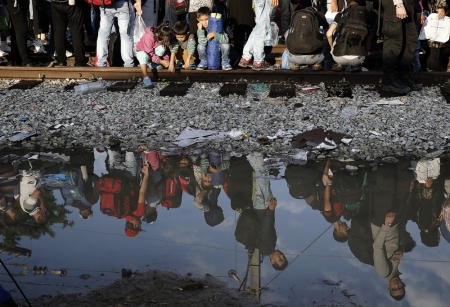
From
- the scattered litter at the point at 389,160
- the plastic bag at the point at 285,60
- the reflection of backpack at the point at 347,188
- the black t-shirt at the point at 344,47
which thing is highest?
the black t-shirt at the point at 344,47

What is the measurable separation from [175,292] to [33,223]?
1.87 meters

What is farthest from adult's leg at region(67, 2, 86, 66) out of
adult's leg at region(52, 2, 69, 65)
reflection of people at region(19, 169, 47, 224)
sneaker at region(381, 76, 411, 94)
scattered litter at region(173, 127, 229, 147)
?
sneaker at region(381, 76, 411, 94)

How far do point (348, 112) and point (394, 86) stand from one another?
116cm

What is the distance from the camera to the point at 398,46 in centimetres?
974

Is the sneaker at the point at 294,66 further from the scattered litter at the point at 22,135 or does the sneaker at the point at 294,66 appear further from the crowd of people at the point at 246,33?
the scattered litter at the point at 22,135

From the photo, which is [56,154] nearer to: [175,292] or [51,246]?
[51,246]

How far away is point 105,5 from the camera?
11.2m

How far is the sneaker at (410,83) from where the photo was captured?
32.5ft

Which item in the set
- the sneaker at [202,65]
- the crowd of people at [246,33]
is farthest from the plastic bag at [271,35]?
the sneaker at [202,65]

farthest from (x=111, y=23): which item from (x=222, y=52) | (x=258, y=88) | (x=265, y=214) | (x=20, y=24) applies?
(x=265, y=214)

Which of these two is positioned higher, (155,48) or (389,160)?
(155,48)

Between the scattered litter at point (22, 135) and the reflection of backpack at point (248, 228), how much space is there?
11.4 feet

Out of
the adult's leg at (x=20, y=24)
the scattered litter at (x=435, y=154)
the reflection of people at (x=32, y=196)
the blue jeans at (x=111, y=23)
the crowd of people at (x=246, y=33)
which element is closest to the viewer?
the reflection of people at (x=32, y=196)

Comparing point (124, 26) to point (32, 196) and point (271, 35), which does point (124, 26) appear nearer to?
point (271, 35)
